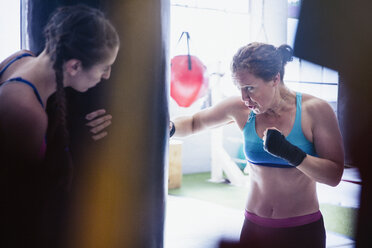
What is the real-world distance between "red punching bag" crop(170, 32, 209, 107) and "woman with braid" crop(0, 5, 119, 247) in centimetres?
73

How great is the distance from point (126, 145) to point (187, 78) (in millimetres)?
741

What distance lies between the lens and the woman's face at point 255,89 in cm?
103

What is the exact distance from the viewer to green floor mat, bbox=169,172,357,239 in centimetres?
230

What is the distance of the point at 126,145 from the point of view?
716 millimetres

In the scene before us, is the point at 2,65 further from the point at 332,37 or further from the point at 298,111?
the point at 332,37

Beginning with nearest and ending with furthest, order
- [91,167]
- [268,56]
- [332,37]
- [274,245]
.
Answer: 1. [91,167]
2. [268,56]
3. [274,245]
4. [332,37]

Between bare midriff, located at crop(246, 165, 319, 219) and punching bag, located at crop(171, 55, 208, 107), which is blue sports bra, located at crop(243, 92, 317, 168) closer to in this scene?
bare midriff, located at crop(246, 165, 319, 219)

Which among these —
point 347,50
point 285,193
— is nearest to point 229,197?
point 347,50

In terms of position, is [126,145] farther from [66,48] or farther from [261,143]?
[261,143]

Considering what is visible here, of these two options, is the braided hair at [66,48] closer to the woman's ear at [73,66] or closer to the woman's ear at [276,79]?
the woman's ear at [73,66]

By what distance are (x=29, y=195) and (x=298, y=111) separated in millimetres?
838

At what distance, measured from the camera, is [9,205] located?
604 mm

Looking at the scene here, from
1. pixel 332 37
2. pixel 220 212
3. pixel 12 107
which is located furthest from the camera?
pixel 220 212

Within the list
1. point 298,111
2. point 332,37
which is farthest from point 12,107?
point 332,37
